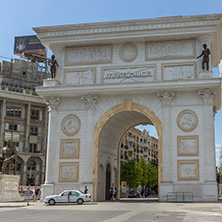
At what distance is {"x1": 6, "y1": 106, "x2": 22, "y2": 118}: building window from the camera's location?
3438 inches

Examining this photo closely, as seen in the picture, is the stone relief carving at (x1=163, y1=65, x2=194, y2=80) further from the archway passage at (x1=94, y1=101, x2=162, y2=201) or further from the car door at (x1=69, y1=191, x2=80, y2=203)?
the car door at (x1=69, y1=191, x2=80, y2=203)

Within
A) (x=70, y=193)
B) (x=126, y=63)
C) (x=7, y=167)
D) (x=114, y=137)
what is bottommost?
(x=70, y=193)

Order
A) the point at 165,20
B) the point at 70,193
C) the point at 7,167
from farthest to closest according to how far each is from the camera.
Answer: the point at 165,20, the point at 7,167, the point at 70,193

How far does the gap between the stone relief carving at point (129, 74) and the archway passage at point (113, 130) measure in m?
2.58

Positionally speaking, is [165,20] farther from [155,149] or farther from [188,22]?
[155,149]

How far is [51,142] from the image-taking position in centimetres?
3981

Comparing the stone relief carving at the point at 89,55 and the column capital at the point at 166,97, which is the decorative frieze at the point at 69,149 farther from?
the column capital at the point at 166,97

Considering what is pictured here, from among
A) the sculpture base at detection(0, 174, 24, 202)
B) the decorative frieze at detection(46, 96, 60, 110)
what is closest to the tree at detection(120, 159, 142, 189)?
the decorative frieze at detection(46, 96, 60, 110)

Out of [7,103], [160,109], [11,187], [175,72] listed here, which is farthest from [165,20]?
[7,103]

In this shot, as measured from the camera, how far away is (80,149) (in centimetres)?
3931

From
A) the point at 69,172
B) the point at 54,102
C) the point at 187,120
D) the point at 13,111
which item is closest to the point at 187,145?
the point at 187,120

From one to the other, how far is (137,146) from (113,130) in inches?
3179

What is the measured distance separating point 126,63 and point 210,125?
1097 cm

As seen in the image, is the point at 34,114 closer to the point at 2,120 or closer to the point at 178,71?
the point at 2,120
